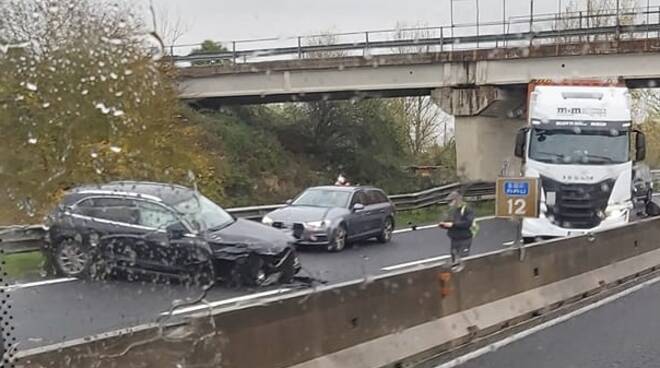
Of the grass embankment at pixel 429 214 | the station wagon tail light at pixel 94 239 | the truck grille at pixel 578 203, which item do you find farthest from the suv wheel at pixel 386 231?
the truck grille at pixel 578 203

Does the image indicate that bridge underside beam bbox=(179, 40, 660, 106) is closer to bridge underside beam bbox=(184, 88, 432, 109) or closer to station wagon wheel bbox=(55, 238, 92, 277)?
bridge underside beam bbox=(184, 88, 432, 109)

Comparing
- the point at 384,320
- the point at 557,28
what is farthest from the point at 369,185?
the point at 557,28

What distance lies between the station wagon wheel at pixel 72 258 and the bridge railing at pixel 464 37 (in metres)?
1.41

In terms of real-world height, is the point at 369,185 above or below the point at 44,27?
below

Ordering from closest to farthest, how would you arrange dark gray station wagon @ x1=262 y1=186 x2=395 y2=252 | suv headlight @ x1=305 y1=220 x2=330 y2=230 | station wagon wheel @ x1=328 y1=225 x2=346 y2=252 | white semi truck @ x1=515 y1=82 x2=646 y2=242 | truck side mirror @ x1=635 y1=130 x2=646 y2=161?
1. dark gray station wagon @ x1=262 y1=186 x2=395 y2=252
2. station wagon wheel @ x1=328 y1=225 x2=346 y2=252
3. suv headlight @ x1=305 y1=220 x2=330 y2=230
4. white semi truck @ x1=515 y1=82 x2=646 y2=242
5. truck side mirror @ x1=635 y1=130 x2=646 y2=161

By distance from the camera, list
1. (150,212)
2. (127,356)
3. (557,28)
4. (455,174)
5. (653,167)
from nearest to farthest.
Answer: (127,356) < (150,212) < (455,174) < (557,28) < (653,167)

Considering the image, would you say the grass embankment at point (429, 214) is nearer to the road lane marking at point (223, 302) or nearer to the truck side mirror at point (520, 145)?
the truck side mirror at point (520, 145)

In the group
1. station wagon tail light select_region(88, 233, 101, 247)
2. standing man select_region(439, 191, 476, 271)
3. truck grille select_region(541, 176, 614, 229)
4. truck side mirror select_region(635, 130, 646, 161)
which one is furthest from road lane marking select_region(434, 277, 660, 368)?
truck side mirror select_region(635, 130, 646, 161)

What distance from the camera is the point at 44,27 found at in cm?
507

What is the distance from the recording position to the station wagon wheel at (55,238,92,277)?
18.4 ft

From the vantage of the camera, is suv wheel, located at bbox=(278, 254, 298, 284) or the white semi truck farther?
the white semi truck

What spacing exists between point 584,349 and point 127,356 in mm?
5505

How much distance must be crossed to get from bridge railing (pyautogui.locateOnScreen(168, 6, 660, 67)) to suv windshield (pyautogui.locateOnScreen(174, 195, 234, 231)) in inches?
38.4

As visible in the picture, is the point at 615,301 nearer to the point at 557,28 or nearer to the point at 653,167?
the point at 557,28
